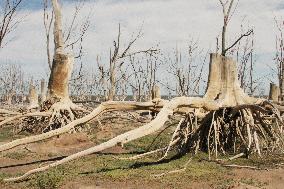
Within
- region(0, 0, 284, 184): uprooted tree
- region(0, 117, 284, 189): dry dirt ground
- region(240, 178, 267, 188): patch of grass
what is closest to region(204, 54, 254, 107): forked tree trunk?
region(0, 0, 284, 184): uprooted tree

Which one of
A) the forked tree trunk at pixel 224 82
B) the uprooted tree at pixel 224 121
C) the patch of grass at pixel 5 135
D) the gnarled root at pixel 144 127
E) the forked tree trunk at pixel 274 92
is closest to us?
the gnarled root at pixel 144 127

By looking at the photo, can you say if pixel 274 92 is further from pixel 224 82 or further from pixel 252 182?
pixel 252 182

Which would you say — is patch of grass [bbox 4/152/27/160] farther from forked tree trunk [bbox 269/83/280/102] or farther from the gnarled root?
forked tree trunk [bbox 269/83/280/102]

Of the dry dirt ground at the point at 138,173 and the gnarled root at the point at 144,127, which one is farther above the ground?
the gnarled root at the point at 144,127

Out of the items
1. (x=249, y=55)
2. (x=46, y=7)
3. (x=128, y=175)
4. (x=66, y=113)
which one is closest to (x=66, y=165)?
(x=128, y=175)

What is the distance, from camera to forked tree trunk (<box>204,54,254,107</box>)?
11.3m

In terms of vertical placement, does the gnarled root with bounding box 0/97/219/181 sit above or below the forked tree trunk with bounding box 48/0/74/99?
below

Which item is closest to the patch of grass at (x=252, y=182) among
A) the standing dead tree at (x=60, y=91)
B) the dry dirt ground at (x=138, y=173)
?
the dry dirt ground at (x=138, y=173)

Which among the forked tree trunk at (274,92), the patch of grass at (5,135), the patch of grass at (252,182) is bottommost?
the patch of grass at (252,182)

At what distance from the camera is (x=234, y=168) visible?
9.40m

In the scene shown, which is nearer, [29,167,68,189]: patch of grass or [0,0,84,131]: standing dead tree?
[29,167,68,189]: patch of grass

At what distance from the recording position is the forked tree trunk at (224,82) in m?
11.3

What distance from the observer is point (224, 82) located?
37.6 ft

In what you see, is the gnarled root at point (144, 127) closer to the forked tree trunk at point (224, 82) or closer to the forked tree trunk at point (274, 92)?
the forked tree trunk at point (224, 82)
